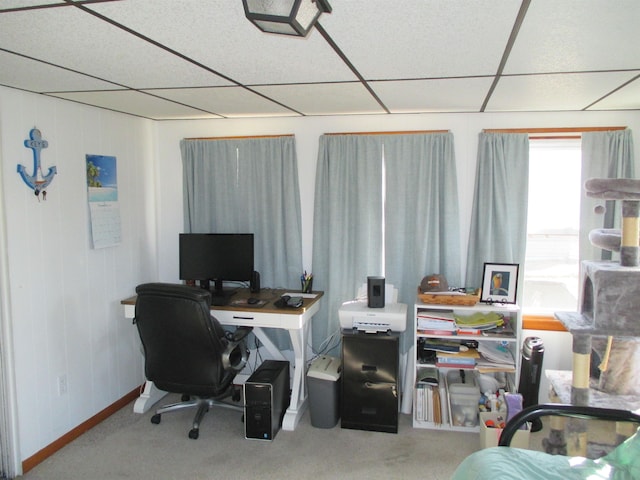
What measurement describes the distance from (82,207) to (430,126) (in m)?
2.48

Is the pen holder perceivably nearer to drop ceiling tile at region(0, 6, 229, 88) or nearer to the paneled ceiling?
the paneled ceiling

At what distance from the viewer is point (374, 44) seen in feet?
5.90

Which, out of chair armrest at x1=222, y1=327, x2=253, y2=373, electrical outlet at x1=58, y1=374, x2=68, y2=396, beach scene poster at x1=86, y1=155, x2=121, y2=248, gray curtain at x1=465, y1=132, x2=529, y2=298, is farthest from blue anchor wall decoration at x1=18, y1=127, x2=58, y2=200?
gray curtain at x1=465, y1=132, x2=529, y2=298

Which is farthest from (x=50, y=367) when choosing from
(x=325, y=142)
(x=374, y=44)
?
(x=374, y=44)

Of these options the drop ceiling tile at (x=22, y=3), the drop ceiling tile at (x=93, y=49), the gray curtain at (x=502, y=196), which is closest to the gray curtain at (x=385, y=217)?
the gray curtain at (x=502, y=196)

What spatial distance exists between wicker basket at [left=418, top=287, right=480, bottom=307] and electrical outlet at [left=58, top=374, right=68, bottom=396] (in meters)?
2.37

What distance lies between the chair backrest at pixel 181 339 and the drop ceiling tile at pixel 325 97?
1268 mm

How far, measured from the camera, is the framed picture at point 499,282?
3.25m

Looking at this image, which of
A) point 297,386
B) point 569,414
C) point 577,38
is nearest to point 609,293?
point 569,414

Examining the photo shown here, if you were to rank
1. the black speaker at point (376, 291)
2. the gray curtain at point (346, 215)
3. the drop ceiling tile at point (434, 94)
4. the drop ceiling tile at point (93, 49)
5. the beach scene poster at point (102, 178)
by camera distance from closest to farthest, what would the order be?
the drop ceiling tile at point (93, 49)
the drop ceiling tile at point (434, 94)
the beach scene poster at point (102, 178)
the black speaker at point (376, 291)
the gray curtain at point (346, 215)

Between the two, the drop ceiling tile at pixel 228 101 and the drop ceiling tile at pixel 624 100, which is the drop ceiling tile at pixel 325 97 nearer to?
the drop ceiling tile at pixel 228 101

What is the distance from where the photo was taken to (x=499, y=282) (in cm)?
328

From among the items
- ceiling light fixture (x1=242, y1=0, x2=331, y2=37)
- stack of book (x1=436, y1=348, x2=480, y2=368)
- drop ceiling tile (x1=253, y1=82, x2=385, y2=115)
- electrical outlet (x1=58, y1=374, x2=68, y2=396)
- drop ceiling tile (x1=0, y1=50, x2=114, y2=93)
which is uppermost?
drop ceiling tile (x1=253, y1=82, x2=385, y2=115)

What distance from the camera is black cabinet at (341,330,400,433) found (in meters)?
3.18
